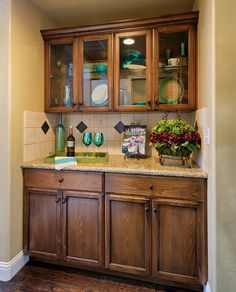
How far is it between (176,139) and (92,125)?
1157 mm

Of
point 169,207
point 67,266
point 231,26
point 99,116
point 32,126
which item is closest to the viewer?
point 231,26

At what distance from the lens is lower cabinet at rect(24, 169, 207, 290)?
163cm

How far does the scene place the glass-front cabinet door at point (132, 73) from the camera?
2068 millimetres

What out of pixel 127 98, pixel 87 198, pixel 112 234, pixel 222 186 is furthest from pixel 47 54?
pixel 222 186

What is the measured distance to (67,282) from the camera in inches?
71.1

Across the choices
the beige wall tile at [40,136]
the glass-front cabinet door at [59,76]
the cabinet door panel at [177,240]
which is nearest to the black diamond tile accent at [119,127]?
the glass-front cabinet door at [59,76]

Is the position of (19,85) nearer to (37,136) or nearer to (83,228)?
(37,136)

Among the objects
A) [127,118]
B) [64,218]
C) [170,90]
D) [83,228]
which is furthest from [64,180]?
[170,90]

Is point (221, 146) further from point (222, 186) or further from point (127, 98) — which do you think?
point (127, 98)

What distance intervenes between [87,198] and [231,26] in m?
1.62

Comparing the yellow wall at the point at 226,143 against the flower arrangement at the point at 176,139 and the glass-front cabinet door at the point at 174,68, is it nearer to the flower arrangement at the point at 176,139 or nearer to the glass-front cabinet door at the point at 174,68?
the flower arrangement at the point at 176,139

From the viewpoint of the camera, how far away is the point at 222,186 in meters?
1.38

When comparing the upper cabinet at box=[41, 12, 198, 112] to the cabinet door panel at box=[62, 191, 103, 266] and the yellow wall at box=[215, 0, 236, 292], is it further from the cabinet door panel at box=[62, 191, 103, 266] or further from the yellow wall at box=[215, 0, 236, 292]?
the cabinet door panel at box=[62, 191, 103, 266]

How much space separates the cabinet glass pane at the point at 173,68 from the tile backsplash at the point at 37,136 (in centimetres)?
126
